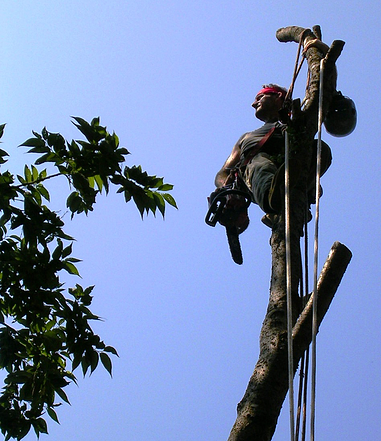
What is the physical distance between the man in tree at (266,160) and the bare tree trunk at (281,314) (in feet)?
0.33

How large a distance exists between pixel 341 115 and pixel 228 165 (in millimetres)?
864

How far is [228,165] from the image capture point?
444 cm

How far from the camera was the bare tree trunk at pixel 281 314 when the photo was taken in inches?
89.4

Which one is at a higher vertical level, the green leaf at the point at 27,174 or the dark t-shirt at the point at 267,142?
the dark t-shirt at the point at 267,142

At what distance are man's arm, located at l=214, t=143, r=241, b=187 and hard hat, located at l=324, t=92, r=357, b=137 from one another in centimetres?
64

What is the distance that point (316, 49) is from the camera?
4121 mm

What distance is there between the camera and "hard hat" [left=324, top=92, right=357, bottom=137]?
3.89 m

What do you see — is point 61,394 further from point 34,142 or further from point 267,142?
point 267,142

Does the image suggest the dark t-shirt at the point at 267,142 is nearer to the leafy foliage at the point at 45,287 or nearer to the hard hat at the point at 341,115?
the hard hat at the point at 341,115

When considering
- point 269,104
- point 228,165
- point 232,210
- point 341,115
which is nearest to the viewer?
point 341,115

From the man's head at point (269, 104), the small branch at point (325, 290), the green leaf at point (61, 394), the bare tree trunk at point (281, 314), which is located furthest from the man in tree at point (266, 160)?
the green leaf at point (61, 394)

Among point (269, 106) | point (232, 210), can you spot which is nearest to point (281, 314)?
point (232, 210)

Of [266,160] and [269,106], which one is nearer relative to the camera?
[266,160]

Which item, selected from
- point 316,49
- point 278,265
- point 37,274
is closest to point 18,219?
point 37,274
